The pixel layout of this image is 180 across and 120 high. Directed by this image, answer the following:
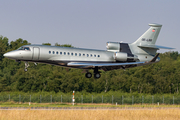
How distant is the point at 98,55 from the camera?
37.1m

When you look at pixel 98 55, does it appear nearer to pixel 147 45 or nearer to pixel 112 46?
pixel 112 46

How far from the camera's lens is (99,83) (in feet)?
231

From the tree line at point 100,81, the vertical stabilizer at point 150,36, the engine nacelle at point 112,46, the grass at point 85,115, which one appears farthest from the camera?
the tree line at point 100,81

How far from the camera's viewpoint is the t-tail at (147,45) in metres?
39.8

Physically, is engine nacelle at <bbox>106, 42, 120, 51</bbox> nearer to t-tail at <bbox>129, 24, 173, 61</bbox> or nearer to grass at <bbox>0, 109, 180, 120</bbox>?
t-tail at <bbox>129, 24, 173, 61</bbox>

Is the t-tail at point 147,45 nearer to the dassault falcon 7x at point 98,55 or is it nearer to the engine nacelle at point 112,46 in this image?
the dassault falcon 7x at point 98,55

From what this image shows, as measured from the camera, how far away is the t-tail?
1569 inches

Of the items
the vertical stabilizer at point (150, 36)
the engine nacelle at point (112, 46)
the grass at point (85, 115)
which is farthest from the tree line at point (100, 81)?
the grass at point (85, 115)

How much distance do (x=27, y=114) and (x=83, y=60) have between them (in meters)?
11.8

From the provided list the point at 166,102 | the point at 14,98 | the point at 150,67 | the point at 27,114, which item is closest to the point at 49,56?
the point at 27,114

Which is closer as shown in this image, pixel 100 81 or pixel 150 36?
pixel 150 36

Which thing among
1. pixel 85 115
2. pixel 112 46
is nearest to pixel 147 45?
pixel 112 46

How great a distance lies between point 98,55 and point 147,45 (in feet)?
22.6

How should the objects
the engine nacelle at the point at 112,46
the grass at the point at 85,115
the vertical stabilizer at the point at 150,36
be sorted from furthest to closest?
the vertical stabilizer at the point at 150,36 → the engine nacelle at the point at 112,46 → the grass at the point at 85,115
